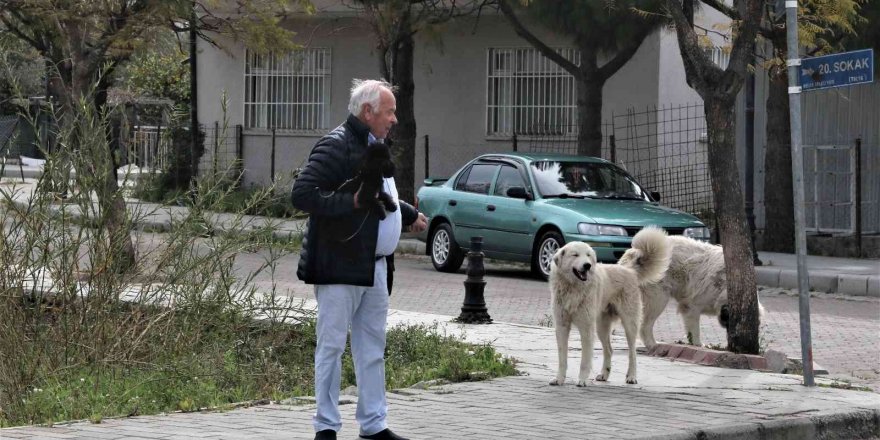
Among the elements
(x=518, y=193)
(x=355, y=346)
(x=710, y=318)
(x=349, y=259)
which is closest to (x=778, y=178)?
(x=518, y=193)

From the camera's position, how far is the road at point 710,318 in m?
12.2

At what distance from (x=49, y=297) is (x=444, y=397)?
2990mm

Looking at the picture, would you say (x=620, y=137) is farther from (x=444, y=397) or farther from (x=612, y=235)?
(x=444, y=397)

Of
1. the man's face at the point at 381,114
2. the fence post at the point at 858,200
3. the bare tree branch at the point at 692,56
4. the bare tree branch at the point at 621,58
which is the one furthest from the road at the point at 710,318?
the man's face at the point at 381,114

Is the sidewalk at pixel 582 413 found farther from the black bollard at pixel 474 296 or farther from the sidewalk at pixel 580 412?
the black bollard at pixel 474 296

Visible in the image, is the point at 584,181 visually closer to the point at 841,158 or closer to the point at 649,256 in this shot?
the point at 841,158

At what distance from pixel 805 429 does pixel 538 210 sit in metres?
9.69

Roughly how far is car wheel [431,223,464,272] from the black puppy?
12.1m

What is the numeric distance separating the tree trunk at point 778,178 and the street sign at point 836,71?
11.5 metres

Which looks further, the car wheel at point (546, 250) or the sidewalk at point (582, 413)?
the car wheel at point (546, 250)

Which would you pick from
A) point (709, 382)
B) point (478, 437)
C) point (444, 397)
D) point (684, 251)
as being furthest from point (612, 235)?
point (478, 437)

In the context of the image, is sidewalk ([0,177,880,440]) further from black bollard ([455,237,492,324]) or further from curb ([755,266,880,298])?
curb ([755,266,880,298])

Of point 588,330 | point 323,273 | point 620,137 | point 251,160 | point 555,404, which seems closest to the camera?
point 323,273

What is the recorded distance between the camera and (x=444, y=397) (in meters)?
8.86
